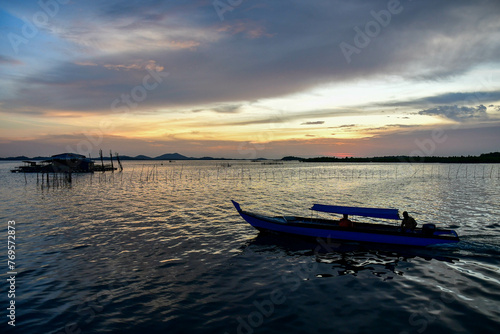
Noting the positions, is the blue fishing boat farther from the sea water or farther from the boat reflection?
the sea water

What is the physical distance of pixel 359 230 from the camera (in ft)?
59.1

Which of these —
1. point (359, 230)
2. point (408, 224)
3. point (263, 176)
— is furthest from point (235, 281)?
point (263, 176)

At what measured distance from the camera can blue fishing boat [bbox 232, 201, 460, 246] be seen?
17.4m

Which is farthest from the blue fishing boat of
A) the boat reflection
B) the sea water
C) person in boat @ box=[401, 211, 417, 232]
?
the sea water

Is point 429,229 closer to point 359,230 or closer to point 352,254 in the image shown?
point 359,230

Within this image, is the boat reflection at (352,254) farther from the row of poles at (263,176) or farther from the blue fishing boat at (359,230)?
the row of poles at (263,176)

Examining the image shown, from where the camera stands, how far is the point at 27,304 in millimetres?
10867

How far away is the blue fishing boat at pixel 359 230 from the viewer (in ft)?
57.1

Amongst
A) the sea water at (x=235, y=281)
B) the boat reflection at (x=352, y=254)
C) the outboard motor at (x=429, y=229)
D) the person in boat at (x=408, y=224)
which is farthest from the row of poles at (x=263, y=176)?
the outboard motor at (x=429, y=229)

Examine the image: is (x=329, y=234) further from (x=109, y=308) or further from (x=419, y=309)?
(x=109, y=308)

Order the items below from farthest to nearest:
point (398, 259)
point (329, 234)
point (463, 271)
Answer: point (329, 234) < point (398, 259) < point (463, 271)

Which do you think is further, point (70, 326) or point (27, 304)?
point (27, 304)

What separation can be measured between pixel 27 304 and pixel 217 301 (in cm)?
767

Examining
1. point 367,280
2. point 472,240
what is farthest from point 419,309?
point 472,240
